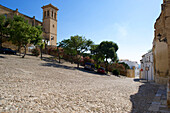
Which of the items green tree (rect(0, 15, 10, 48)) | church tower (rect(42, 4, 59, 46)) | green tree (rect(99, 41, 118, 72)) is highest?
church tower (rect(42, 4, 59, 46))

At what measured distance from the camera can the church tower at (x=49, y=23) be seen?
45394 millimetres

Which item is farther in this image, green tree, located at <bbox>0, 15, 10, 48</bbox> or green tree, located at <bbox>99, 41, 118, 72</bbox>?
green tree, located at <bbox>0, 15, 10, 48</bbox>

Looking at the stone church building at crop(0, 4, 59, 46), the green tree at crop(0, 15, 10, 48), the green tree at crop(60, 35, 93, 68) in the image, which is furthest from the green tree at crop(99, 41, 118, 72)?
the stone church building at crop(0, 4, 59, 46)

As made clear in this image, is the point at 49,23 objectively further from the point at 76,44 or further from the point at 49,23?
the point at 76,44

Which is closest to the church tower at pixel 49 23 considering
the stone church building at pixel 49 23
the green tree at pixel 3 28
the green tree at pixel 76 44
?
the stone church building at pixel 49 23

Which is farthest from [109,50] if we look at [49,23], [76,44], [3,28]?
[49,23]

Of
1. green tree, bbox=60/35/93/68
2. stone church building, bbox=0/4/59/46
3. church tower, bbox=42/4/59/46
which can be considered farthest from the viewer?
church tower, bbox=42/4/59/46

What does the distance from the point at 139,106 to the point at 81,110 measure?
295cm

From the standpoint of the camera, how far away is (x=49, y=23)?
45.5 meters

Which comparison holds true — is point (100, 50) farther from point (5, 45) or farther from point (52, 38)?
point (52, 38)

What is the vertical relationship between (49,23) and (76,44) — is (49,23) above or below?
above

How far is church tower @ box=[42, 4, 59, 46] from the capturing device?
45.4m

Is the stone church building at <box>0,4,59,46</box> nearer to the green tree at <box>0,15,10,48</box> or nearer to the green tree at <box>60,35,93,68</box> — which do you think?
the green tree at <box>0,15,10,48</box>

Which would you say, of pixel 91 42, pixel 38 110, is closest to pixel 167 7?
pixel 38 110
